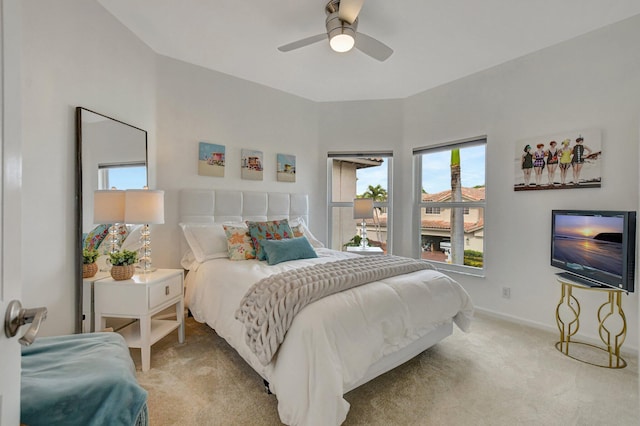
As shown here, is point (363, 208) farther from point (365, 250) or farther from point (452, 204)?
point (452, 204)

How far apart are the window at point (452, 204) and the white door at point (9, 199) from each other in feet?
12.1

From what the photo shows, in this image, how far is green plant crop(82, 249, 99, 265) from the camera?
204 cm

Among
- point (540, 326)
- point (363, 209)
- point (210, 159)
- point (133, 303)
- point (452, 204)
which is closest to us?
point (133, 303)

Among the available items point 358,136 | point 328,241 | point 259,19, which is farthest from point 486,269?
point 259,19

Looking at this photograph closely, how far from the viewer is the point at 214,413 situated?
1.62m

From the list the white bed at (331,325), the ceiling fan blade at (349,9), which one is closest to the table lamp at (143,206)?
the white bed at (331,325)

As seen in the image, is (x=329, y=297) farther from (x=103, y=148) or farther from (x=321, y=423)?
(x=103, y=148)

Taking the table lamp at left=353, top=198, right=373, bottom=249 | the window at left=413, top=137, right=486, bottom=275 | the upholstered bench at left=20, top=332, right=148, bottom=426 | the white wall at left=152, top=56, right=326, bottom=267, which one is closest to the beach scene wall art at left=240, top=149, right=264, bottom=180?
the white wall at left=152, top=56, right=326, bottom=267

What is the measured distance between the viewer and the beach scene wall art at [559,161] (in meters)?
2.48

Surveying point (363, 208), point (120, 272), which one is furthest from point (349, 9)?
point (120, 272)

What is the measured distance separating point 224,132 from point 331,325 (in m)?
2.66

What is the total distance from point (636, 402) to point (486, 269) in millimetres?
1596

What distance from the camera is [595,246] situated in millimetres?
2271

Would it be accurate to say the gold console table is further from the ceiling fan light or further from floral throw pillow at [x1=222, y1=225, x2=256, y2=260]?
floral throw pillow at [x1=222, y1=225, x2=256, y2=260]
